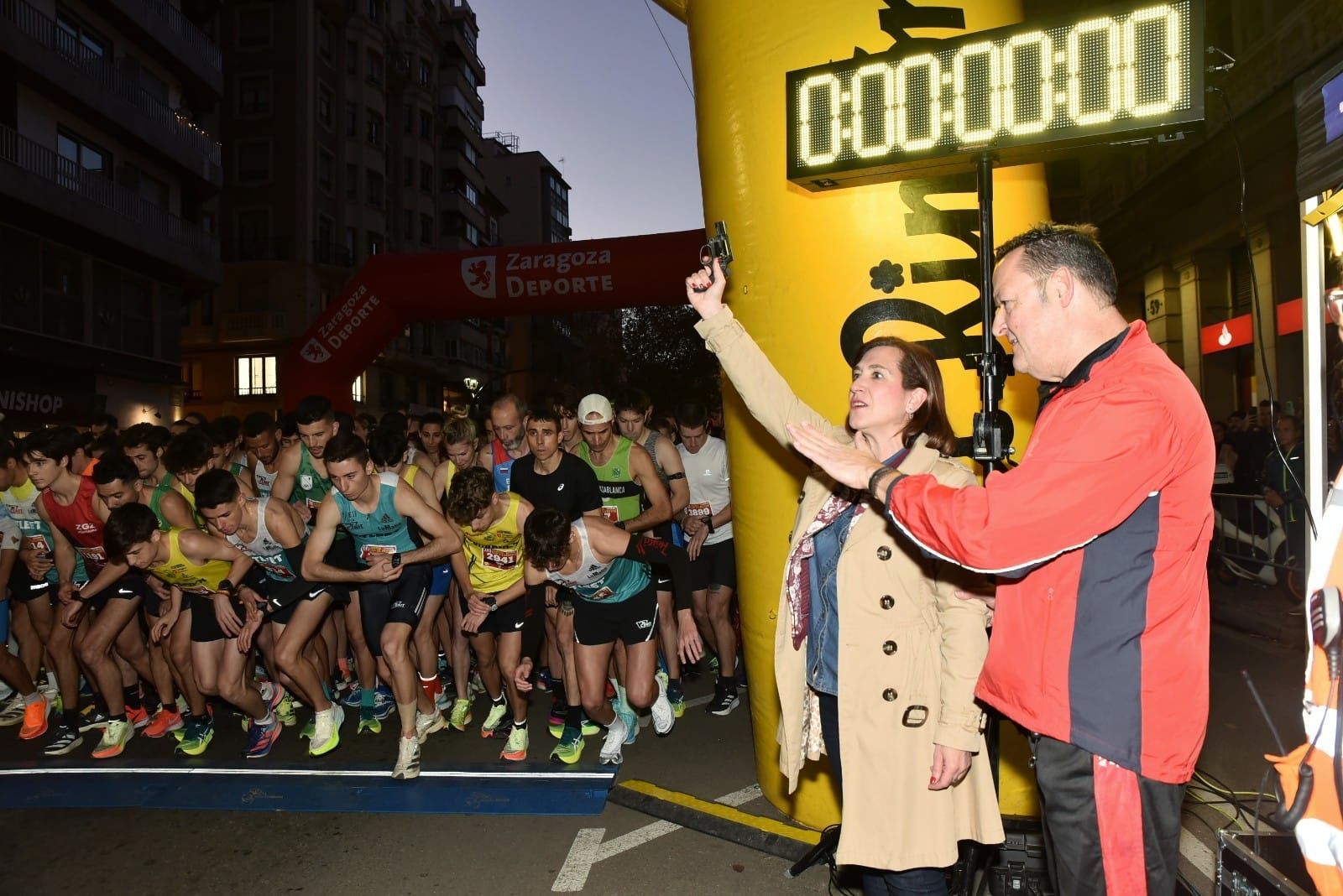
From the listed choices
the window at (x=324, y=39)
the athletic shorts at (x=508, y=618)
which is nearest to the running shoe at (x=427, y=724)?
the athletic shorts at (x=508, y=618)

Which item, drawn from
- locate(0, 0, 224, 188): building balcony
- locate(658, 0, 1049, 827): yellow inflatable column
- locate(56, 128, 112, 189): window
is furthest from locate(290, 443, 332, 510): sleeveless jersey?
locate(56, 128, 112, 189): window

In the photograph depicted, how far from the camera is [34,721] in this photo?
20.3 feet

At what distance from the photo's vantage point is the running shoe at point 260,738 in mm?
5621

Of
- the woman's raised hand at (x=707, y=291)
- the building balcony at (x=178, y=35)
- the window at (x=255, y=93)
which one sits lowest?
the woman's raised hand at (x=707, y=291)

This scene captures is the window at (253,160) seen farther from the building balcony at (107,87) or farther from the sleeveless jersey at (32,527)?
the sleeveless jersey at (32,527)

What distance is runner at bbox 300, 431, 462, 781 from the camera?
532 cm

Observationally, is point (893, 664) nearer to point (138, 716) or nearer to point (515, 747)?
point (515, 747)

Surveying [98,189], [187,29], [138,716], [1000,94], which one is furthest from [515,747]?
[187,29]

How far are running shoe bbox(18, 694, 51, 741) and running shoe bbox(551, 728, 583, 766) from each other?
388 centimetres

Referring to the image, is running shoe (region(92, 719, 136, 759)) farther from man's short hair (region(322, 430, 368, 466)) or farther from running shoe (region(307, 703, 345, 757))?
man's short hair (region(322, 430, 368, 466))

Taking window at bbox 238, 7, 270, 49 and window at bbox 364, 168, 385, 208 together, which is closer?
window at bbox 238, 7, 270, 49

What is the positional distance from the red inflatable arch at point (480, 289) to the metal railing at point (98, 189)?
11.8 metres

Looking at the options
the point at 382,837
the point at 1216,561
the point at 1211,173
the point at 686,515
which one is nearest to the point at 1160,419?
the point at 382,837

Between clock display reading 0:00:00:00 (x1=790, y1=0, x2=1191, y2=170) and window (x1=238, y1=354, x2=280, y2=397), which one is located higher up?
window (x1=238, y1=354, x2=280, y2=397)
